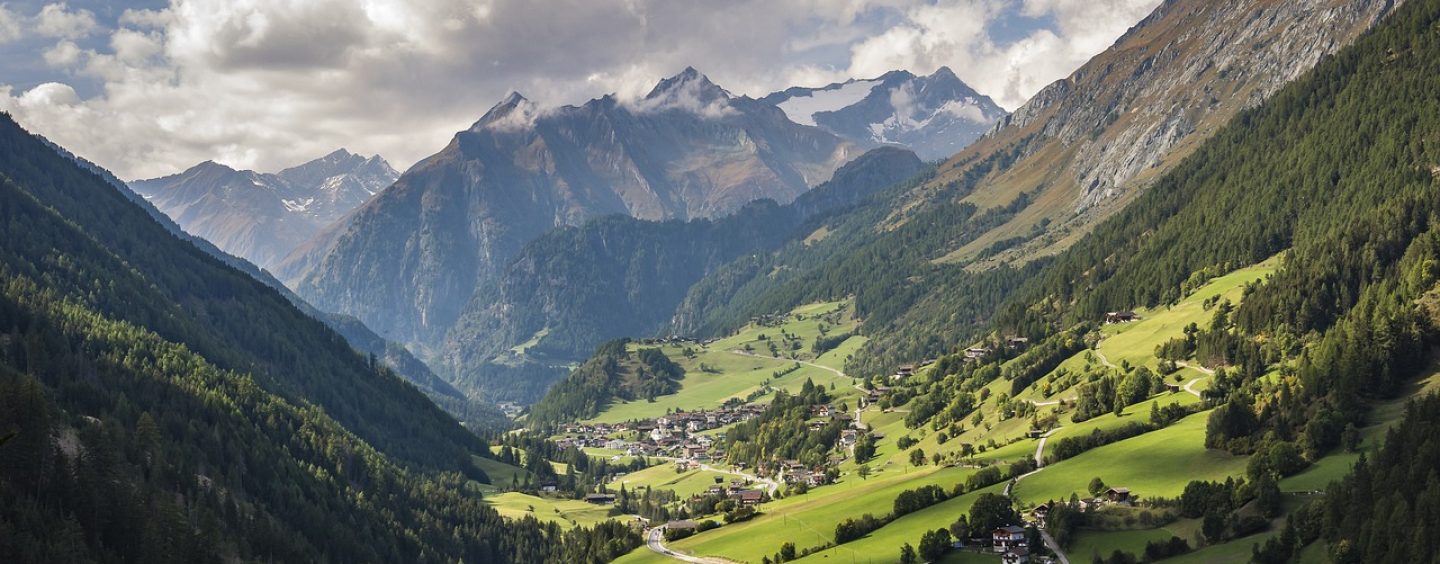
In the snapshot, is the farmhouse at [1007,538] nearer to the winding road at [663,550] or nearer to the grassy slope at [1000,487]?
the grassy slope at [1000,487]

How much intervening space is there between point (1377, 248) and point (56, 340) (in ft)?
662

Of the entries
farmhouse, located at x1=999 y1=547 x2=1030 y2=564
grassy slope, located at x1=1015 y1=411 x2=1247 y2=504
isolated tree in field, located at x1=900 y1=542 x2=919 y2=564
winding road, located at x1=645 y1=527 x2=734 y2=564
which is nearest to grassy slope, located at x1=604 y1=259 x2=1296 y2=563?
grassy slope, located at x1=1015 y1=411 x2=1247 y2=504

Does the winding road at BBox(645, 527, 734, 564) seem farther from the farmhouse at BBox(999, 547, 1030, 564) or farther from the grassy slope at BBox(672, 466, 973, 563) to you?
the farmhouse at BBox(999, 547, 1030, 564)

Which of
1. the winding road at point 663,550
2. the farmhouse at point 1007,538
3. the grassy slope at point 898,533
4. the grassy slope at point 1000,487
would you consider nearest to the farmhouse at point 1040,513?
the farmhouse at point 1007,538

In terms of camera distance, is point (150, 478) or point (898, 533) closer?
point (898, 533)

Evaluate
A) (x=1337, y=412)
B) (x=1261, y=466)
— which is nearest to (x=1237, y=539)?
(x=1261, y=466)

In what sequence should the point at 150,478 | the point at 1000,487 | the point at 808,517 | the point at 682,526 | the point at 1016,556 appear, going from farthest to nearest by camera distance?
1. the point at 682,526
2. the point at 808,517
3. the point at 150,478
4. the point at 1000,487
5. the point at 1016,556

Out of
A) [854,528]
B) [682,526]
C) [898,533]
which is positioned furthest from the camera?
[682,526]

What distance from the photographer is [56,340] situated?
174 m

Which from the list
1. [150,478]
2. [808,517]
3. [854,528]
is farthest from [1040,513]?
[150,478]

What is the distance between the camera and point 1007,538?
4240 inches

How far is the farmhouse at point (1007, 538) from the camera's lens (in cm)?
10662

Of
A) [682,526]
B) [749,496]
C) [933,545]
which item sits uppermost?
[749,496]

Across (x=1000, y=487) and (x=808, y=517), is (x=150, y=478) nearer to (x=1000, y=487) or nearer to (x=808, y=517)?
(x=808, y=517)
